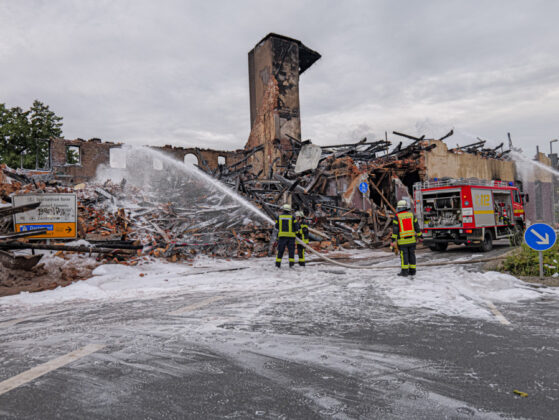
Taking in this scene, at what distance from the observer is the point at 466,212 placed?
12.9 m

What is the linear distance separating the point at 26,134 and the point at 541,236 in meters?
39.8

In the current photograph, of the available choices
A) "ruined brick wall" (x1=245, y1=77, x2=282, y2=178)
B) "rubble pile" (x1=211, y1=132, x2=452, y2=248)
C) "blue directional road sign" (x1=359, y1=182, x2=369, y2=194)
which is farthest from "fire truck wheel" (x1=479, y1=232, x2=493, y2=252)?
"ruined brick wall" (x1=245, y1=77, x2=282, y2=178)

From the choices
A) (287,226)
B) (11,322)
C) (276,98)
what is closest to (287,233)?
(287,226)

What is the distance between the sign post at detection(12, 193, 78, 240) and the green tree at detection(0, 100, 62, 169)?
28.0 meters

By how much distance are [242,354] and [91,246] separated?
779 centimetres

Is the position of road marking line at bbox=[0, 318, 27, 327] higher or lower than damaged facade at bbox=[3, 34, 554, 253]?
lower

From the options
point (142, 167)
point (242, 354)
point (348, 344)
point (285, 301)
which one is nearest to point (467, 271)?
point (285, 301)

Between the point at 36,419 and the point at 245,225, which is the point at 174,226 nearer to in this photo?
the point at 245,225

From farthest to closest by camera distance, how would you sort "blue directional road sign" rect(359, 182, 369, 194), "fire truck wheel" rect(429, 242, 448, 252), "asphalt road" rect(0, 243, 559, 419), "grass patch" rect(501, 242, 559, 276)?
"blue directional road sign" rect(359, 182, 369, 194)
"fire truck wheel" rect(429, 242, 448, 252)
"grass patch" rect(501, 242, 559, 276)
"asphalt road" rect(0, 243, 559, 419)

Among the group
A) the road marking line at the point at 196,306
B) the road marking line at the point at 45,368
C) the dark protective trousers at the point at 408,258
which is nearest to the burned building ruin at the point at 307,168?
the dark protective trousers at the point at 408,258

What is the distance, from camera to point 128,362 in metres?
3.40

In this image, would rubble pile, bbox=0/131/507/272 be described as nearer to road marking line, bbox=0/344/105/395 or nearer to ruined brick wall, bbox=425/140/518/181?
ruined brick wall, bbox=425/140/518/181

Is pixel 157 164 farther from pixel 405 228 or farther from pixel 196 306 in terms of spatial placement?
pixel 196 306

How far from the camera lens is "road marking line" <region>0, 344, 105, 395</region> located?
2947mm
